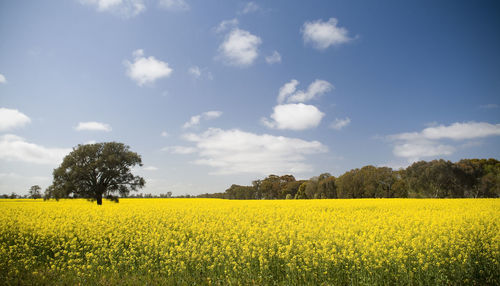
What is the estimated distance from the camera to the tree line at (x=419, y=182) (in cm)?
6262

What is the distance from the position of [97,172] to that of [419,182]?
218ft

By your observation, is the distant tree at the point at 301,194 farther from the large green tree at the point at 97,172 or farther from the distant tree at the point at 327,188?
the large green tree at the point at 97,172

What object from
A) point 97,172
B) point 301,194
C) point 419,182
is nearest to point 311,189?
point 301,194

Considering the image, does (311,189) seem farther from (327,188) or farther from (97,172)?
(97,172)

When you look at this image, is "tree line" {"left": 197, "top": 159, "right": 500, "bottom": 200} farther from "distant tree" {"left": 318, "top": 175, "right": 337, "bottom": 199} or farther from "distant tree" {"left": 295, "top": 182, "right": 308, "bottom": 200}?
"distant tree" {"left": 295, "top": 182, "right": 308, "bottom": 200}

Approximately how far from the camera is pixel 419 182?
208ft

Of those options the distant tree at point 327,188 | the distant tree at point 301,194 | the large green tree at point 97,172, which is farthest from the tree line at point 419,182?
the large green tree at point 97,172

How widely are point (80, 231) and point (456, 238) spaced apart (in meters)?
14.6

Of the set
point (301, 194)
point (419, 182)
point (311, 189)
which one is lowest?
point (301, 194)

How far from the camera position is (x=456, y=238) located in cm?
947

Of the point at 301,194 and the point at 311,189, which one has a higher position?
the point at 311,189

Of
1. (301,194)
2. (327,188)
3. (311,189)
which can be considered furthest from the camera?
(301,194)

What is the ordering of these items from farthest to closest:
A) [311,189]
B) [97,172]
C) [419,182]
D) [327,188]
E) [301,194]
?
[301,194] < [311,189] < [327,188] < [419,182] < [97,172]

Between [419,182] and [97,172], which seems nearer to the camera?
[97,172]
